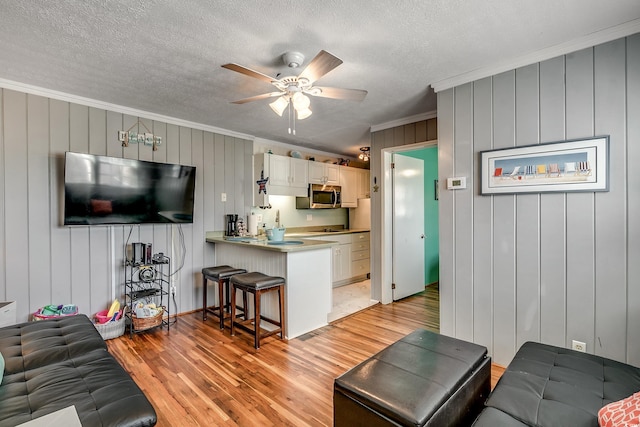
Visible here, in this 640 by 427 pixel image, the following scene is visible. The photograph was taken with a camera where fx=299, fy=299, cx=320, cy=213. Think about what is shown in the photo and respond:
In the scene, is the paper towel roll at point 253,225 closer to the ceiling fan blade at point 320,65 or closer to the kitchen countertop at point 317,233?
the kitchen countertop at point 317,233

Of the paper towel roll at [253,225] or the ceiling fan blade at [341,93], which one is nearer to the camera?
the ceiling fan blade at [341,93]

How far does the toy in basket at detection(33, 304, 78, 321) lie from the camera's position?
9.07ft

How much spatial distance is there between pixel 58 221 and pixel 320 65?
9.94 feet

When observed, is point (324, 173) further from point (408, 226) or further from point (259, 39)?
point (259, 39)

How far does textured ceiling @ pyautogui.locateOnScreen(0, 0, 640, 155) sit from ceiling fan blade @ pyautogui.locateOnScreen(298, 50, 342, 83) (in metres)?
0.26

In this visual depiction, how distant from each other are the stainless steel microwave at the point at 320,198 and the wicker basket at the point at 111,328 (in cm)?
316

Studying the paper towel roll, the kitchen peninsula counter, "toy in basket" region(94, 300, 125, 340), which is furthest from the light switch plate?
"toy in basket" region(94, 300, 125, 340)

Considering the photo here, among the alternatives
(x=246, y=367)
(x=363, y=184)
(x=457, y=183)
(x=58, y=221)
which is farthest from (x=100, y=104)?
(x=363, y=184)

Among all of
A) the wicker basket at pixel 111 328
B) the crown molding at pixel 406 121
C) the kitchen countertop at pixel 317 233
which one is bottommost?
the wicker basket at pixel 111 328

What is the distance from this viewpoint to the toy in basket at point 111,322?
120 inches

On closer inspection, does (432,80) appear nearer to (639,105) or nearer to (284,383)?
(639,105)

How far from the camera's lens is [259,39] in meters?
2.08

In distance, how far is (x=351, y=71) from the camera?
8.43ft

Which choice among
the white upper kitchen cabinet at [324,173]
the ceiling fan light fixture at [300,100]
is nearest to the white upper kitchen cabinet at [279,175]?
the white upper kitchen cabinet at [324,173]
